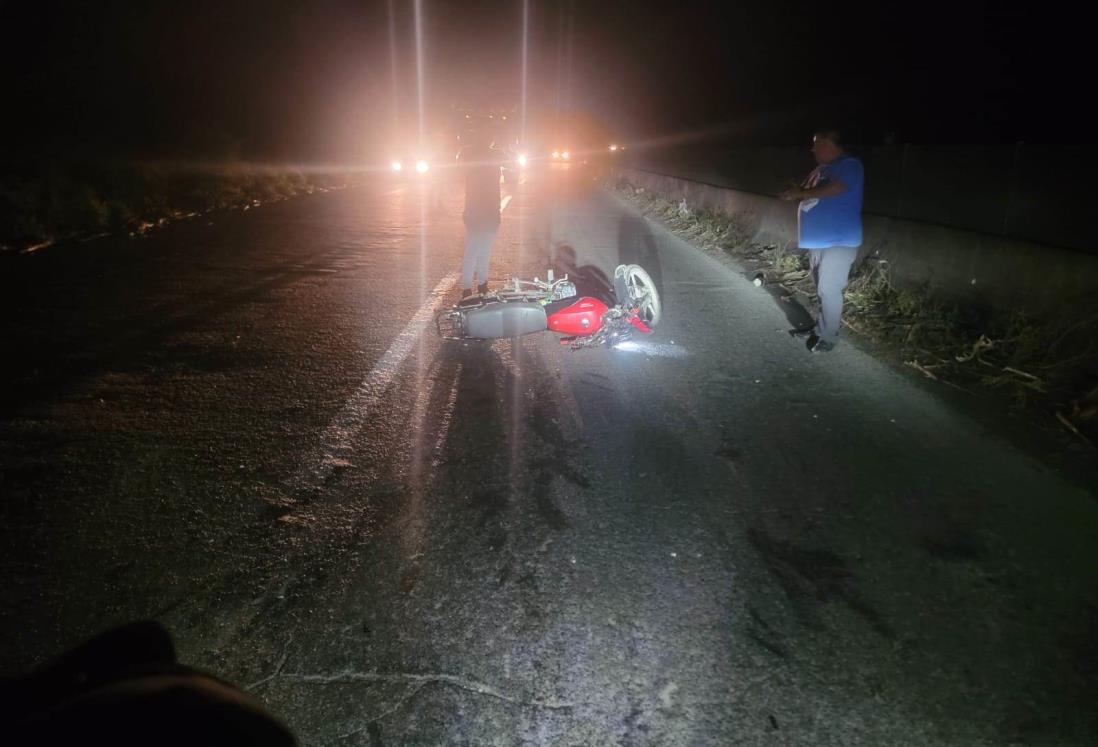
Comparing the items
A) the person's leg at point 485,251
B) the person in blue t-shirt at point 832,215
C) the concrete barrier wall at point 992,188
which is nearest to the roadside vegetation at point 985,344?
the person in blue t-shirt at point 832,215

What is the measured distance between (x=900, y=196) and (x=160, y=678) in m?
12.0

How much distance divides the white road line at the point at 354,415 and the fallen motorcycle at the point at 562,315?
1.62ft

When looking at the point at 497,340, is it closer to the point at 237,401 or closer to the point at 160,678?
the point at 237,401

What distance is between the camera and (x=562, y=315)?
6.33 m

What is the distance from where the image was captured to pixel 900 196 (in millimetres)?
10695

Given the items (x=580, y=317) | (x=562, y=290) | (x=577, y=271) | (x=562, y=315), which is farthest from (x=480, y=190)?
(x=577, y=271)

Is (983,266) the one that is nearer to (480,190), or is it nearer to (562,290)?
(562,290)

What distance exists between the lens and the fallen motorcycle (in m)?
6.26

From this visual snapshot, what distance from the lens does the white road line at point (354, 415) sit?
4.07 metres

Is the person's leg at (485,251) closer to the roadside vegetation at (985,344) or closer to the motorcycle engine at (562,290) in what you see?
the motorcycle engine at (562,290)

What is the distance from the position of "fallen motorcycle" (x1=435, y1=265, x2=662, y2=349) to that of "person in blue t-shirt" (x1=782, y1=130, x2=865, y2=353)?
5.17 feet

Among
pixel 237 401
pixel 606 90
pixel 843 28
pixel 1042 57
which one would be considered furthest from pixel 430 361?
pixel 606 90

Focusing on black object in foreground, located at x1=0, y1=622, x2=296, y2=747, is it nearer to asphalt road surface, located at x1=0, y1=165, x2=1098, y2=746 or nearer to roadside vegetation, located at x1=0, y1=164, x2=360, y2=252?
asphalt road surface, located at x1=0, y1=165, x2=1098, y2=746

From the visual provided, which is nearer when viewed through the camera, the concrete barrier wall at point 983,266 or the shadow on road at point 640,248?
the concrete barrier wall at point 983,266
